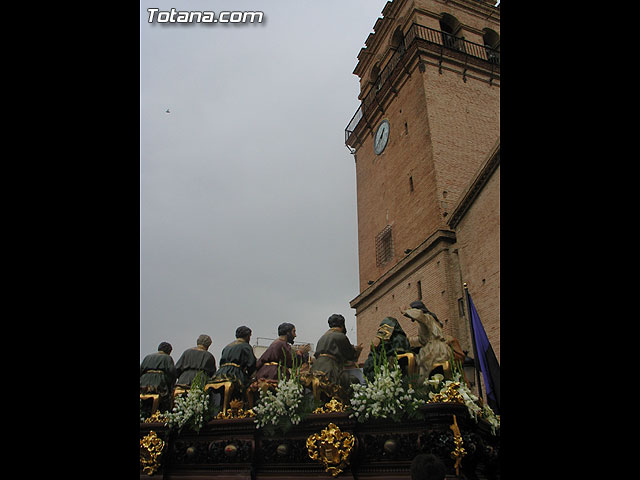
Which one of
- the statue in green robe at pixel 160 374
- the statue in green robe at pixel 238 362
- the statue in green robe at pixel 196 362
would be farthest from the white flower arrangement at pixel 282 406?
the statue in green robe at pixel 160 374

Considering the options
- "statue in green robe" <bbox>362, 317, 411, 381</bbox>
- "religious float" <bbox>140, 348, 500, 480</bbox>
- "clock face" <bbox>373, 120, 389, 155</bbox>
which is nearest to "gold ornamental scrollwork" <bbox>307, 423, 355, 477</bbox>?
"religious float" <bbox>140, 348, 500, 480</bbox>

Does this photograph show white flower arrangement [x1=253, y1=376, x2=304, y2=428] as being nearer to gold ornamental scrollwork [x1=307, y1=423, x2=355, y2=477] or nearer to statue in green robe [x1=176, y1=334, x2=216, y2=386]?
gold ornamental scrollwork [x1=307, y1=423, x2=355, y2=477]

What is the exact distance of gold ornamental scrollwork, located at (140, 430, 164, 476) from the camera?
6.98 m

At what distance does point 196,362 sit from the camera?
855 centimetres

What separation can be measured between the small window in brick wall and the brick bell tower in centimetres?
6

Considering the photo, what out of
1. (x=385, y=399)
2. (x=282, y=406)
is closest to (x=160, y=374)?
(x=282, y=406)

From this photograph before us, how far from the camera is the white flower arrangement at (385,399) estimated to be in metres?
5.72

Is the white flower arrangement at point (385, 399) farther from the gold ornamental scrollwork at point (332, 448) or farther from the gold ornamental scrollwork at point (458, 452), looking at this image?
the gold ornamental scrollwork at point (458, 452)

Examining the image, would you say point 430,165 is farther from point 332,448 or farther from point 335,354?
point 332,448

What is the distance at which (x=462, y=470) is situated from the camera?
5309mm
